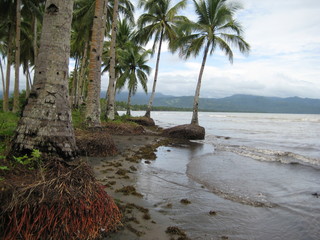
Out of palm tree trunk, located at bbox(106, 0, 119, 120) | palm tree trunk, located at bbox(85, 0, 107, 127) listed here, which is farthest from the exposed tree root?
palm tree trunk, located at bbox(106, 0, 119, 120)

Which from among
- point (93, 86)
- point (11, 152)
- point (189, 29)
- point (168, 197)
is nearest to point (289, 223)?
point (168, 197)

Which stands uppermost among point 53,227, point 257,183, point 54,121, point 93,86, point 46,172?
point 93,86

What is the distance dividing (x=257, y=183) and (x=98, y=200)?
5.08 metres

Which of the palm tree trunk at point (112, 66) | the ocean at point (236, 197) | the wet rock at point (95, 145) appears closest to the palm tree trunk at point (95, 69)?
the wet rock at point (95, 145)

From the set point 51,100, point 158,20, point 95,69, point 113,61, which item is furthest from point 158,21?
point 51,100

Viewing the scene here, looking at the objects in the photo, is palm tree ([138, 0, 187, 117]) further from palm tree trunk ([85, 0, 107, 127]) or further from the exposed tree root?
the exposed tree root

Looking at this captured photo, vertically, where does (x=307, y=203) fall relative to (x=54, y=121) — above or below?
below

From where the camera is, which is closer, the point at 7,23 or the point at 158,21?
the point at 7,23

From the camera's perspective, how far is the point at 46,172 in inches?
116

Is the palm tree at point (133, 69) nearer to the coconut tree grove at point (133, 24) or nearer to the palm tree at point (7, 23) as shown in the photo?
the coconut tree grove at point (133, 24)

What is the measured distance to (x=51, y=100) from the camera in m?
4.06

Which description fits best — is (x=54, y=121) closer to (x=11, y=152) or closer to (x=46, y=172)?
(x=11, y=152)

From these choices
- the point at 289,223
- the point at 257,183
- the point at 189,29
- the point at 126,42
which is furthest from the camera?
the point at 126,42

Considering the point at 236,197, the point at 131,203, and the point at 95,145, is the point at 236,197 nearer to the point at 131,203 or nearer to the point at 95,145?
the point at 131,203
